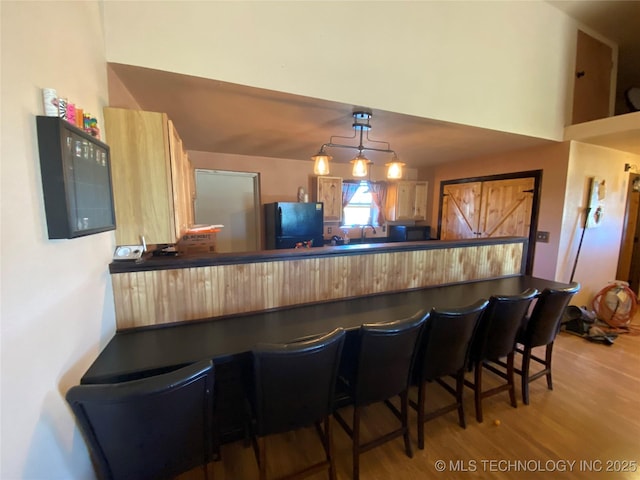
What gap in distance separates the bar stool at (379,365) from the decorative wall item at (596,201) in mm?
3753

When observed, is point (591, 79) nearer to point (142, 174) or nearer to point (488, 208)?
point (488, 208)

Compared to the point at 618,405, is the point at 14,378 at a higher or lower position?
higher

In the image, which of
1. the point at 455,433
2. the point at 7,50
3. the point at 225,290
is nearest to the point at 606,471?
the point at 455,433

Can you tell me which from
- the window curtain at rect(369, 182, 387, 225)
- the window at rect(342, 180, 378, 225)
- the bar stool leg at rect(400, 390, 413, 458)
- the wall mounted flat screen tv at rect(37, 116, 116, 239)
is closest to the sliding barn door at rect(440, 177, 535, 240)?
the window curtain at rect(369, 182, 387, 225)

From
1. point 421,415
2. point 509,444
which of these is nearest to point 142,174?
point 421,415

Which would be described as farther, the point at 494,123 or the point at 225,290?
the point at 494,123

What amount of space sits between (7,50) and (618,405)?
13.6 ft

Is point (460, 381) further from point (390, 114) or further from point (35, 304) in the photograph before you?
point (35, 304)

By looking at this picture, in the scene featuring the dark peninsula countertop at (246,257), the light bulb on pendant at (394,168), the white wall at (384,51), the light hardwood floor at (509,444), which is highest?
the white wall at (384,51)

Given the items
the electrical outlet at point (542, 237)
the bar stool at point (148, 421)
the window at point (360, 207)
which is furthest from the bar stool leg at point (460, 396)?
the window at point (360, 207)

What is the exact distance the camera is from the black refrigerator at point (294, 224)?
404 centimetres

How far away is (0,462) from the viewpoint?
702 mm

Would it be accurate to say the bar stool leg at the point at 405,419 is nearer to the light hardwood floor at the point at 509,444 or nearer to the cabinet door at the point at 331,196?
the light hardwood floor at the point at 509,444

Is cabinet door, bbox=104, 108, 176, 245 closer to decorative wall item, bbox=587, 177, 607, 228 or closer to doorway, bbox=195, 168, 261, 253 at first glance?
doorway, bbox=195, 168, 261, 253
